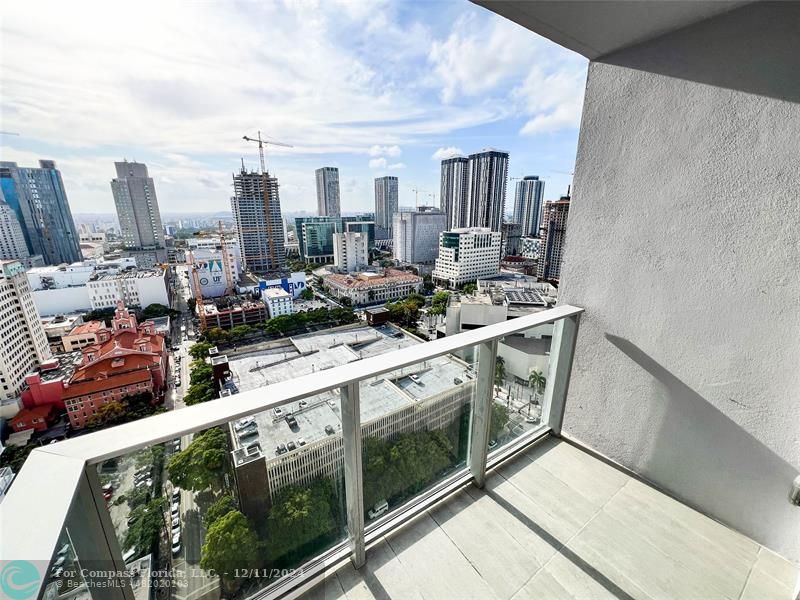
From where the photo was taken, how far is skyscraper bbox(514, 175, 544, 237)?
1918 inches

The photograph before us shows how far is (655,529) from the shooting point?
1.38 metres

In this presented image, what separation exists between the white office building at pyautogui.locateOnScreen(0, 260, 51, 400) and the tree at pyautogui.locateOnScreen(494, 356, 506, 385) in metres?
18.8

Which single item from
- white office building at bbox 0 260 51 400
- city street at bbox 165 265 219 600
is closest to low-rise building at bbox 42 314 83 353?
white office building at bbox 0 260 51 400

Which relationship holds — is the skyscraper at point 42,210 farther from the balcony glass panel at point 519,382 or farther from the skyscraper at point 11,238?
the balcony glass panel at point 519,382

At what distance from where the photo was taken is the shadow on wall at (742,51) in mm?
1031

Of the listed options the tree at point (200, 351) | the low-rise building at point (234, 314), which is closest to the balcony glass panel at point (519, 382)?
the tree at point (200, 351)

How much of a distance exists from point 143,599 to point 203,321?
22.7 metres

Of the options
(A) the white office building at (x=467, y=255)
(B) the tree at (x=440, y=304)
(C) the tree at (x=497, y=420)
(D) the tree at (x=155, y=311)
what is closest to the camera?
(C) the tree at (x=497, y=420)

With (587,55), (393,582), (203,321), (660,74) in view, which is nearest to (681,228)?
(660,74)

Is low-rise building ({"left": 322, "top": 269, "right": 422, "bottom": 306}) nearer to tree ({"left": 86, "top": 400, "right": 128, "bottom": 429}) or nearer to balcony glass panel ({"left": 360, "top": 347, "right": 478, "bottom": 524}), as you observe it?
tree ({"left": 86, "top": 400, "right": 128, "bottom": 429})

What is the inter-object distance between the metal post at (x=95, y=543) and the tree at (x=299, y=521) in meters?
Result: 0.36

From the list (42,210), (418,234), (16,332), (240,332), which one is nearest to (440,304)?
(240,332)

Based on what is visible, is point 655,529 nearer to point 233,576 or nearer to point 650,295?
point 650,295

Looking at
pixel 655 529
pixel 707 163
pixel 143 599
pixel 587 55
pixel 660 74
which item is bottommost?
pixel 655 529
